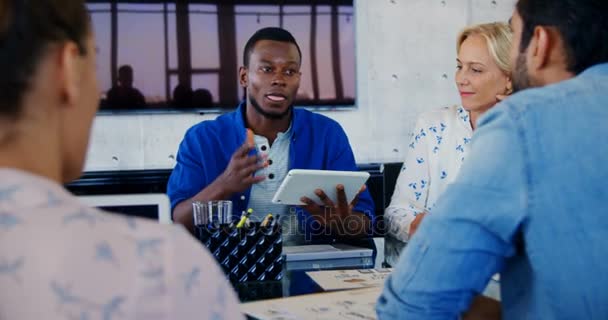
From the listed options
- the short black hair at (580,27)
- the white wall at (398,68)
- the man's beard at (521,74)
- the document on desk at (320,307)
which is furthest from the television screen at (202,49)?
the short black hair at (580,27)

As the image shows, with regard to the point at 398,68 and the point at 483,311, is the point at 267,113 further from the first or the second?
the point at 398,68

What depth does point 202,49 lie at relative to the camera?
3785mm

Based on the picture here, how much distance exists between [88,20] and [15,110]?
12cm

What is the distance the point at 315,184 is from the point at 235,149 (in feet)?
1.97

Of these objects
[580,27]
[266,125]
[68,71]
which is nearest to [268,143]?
[266,125]

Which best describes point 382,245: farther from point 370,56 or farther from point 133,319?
point 370,56

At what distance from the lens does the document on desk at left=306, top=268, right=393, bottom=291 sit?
148 centimetres

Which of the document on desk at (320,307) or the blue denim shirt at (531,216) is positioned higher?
the blue denim shirt at (531,216)

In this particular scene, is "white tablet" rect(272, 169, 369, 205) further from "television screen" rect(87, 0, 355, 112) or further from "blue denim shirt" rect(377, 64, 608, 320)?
"television screen" rect(87, 0, 355, 112)

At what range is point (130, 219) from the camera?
0.65 metres

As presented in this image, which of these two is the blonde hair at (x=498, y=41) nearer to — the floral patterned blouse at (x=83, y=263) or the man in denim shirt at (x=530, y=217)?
the man in denim shirt at (x=530, y=217)

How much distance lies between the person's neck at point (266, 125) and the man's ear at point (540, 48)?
4.80ft

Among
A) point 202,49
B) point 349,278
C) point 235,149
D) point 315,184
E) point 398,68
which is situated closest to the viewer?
point 349,278

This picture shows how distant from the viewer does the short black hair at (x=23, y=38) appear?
0.59 m
